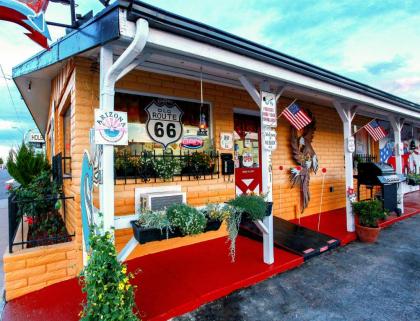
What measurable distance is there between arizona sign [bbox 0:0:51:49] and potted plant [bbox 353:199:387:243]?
17.8 ft

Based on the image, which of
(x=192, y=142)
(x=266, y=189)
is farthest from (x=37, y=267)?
(x=266, y=189)

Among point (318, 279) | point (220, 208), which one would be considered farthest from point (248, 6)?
point (318, 279)

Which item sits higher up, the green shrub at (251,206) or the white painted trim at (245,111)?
the white painted trim at (245,111)

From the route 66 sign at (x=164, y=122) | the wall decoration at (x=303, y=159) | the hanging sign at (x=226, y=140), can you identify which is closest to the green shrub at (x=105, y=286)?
the route 66 sign at (x=164, y=122)

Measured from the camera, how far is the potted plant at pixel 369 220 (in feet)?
14.9

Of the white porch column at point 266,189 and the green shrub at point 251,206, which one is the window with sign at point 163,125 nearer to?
the white porch column at point 266,189

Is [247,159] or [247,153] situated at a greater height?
[247,153]

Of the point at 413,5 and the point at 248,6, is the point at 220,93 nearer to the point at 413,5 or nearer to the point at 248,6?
the point at 248,6

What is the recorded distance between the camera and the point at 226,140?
474 cm

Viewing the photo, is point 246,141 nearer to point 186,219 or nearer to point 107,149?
point 186,219

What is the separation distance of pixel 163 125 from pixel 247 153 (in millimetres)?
2041

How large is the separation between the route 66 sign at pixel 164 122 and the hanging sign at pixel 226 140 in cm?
84

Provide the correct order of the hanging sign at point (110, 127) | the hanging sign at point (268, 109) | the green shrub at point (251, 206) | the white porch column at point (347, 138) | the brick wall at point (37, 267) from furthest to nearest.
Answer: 1. the white porch column at point (347, 138)
2. the hanging sign at point (268, 109)
3. the green shrub at point (251, 206)
4. the brick wall at point (37, 267)
5. the hanging sign at point (110, 127)

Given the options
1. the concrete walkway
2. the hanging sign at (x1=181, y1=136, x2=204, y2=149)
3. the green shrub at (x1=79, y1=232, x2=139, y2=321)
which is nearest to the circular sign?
the hanging sign at (x1=181, y1=136, x2=204, y2=149)
